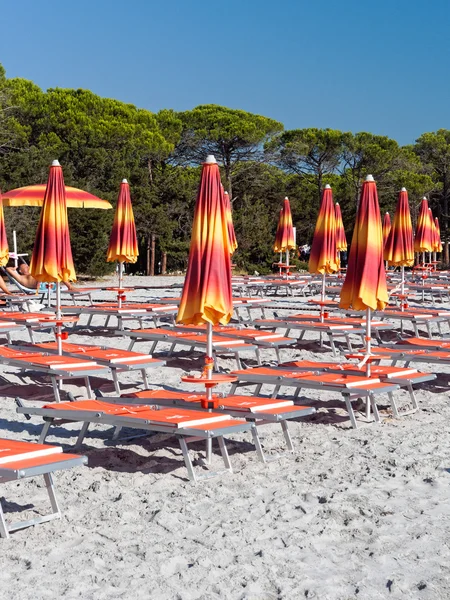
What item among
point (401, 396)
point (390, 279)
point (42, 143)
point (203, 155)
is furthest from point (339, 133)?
point (401, 396)

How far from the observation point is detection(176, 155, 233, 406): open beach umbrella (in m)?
5.61

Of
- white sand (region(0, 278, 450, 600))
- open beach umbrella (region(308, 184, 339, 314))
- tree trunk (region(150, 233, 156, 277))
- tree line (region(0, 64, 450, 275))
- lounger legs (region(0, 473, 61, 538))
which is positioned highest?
tree line (region(0, 64, 450, 275))

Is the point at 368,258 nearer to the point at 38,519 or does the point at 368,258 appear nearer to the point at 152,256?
the point at 38,519

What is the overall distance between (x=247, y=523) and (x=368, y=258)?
3237mm

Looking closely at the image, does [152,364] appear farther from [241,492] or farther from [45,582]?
[45,582]

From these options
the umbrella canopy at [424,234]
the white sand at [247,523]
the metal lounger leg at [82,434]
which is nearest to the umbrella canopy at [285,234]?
the umbrella canopy at [424,234]

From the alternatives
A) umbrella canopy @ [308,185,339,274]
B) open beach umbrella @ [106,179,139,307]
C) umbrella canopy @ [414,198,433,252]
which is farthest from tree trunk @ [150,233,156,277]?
umbrella canopy @ [308,185,339,274]

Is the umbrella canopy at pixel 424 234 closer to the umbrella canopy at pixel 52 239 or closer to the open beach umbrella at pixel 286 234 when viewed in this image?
the open beach umbrella at pixel 286 234

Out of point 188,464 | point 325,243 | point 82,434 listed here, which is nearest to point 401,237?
point 325,243

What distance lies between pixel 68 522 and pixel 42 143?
79.9 ft

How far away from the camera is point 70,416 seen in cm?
526

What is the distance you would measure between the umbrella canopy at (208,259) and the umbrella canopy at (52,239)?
2.44 metres

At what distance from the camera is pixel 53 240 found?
775 cm

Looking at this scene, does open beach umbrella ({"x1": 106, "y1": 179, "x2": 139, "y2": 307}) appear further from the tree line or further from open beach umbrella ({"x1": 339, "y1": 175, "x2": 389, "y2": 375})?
the tree line
